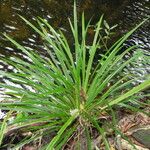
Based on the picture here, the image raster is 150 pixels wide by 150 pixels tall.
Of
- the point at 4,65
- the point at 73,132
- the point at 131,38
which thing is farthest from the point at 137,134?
the point at 131,38

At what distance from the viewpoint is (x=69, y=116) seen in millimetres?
2242

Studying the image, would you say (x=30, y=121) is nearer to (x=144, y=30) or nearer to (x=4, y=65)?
(x=4, y=65)

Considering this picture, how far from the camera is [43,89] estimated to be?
7.58ft

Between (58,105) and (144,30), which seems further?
(144,30)

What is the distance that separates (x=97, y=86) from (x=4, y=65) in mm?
1020

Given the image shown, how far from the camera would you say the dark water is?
340 centimetres

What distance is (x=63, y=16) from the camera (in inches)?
160

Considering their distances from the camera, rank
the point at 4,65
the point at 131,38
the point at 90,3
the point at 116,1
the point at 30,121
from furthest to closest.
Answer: the point at 116,1, the point at 90,3, the point at 131,38, the point at 4,65, the point at 30,121

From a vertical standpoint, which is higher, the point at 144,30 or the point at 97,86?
the point at 144,30

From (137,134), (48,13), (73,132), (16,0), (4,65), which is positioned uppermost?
(16,0)

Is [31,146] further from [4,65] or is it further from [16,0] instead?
[16,0]

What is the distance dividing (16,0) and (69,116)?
2.26 m

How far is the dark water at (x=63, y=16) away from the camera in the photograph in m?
3.40

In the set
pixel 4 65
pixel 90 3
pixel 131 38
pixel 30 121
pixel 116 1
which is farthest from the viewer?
pixel 116 1
